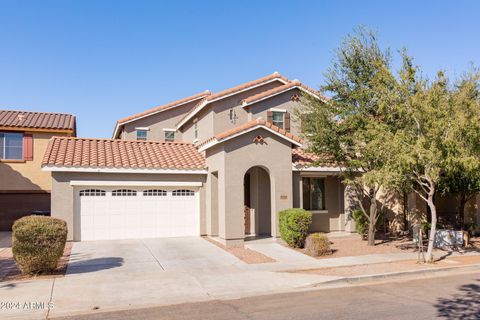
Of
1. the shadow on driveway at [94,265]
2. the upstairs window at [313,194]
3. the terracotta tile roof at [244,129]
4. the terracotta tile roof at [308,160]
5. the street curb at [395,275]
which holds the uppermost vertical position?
the terracotta tile roof at [244,129]

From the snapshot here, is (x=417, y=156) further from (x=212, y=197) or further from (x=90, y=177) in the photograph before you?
(x=90, y=177)

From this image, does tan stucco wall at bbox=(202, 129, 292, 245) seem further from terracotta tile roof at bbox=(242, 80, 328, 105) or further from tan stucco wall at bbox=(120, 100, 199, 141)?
tan stucco wall at bbox=(120, 100, 199, 141)

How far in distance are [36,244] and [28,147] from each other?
1487cm

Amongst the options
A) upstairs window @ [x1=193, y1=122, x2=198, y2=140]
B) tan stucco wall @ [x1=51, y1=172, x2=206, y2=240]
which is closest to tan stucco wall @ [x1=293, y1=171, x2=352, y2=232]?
upstairs window @ [x1=193, y1=122, x2=198, y2=140]

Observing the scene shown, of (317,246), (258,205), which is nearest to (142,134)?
(258,205)

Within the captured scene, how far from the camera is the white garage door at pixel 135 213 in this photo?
17406mm

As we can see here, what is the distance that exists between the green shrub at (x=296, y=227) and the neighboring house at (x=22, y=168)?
581 inches

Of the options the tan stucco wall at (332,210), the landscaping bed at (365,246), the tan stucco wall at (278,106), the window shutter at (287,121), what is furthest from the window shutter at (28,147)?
the landscaping bed at (365,246)

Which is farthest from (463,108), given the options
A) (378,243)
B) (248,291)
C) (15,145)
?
(15,145)

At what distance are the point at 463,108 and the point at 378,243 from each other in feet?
22.3

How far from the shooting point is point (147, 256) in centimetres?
1400

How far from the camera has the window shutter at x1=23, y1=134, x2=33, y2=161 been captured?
23.7m

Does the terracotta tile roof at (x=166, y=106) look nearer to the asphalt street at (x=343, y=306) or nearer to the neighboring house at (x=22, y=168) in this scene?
the neighboring house at (x=22, y=168)

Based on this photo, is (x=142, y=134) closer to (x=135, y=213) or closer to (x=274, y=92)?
(x=135, y=213)
